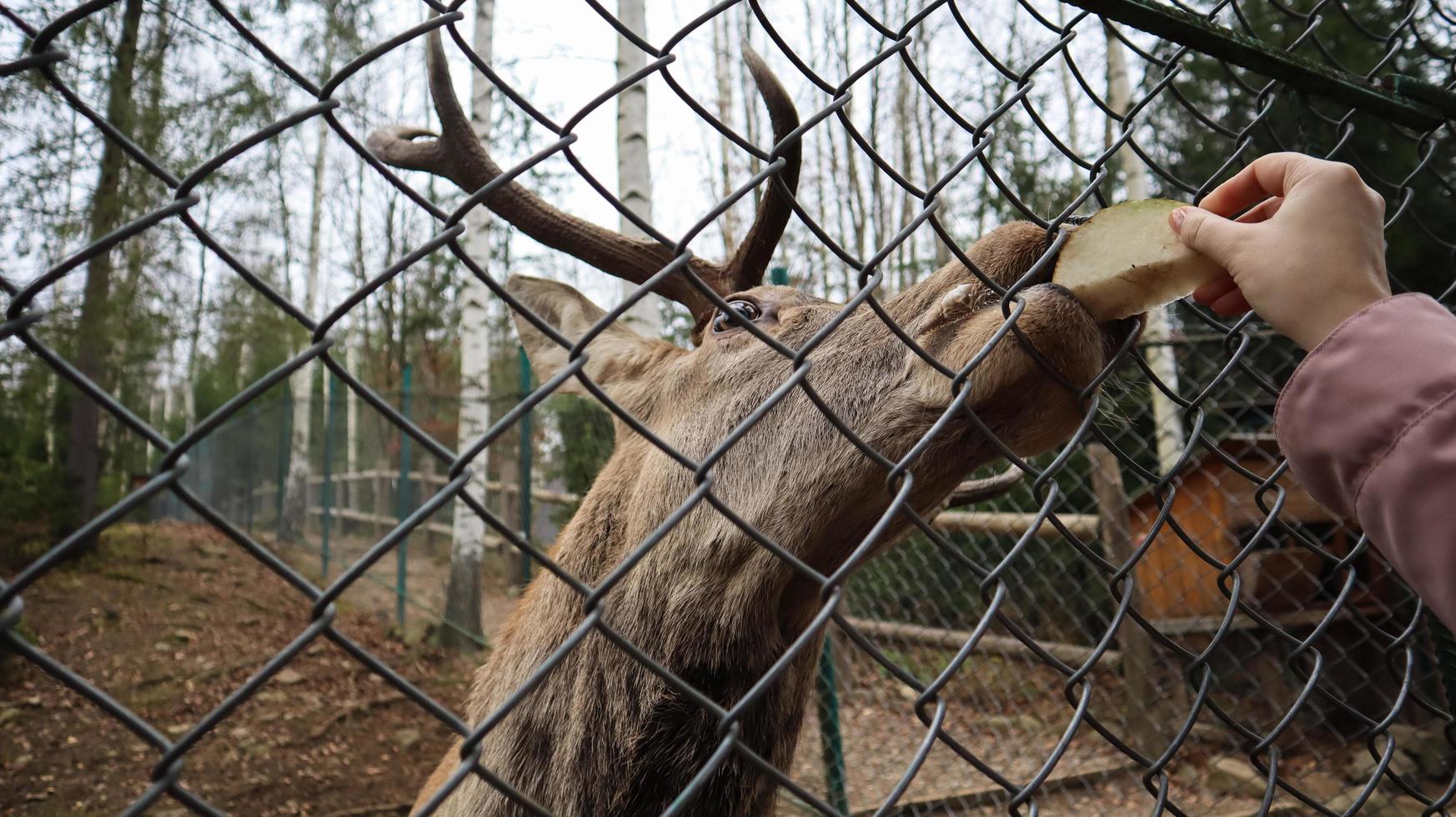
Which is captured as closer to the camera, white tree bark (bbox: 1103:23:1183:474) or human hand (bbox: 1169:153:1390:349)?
human hand (bbox: 1169:153:1390:349)

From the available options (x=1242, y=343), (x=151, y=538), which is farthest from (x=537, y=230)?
(x=151, y=538)

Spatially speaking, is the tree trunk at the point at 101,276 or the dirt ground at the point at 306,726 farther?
the tree trunk at the point at 101,276

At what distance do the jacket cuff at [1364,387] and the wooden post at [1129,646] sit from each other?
14.1 feet

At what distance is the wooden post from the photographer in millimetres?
5336

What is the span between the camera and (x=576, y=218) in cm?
251

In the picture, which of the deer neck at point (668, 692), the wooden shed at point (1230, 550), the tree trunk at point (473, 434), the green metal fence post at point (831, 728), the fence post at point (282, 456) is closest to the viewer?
the deer neck at point (668, 692)

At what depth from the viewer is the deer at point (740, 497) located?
1.43m

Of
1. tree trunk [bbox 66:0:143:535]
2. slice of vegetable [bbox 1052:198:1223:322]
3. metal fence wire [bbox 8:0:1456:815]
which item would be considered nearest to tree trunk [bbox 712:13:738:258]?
metal fence wire [bbox 8:0:1456:815]

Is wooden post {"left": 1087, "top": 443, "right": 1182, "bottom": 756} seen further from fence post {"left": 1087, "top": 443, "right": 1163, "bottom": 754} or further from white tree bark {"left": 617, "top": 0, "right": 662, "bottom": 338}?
white tree bark {"left": 617, "top": 0, "right": 662, "bottom": 338}

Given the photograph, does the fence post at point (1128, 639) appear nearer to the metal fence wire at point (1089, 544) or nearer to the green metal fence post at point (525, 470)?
the metal fence wire at point (1089, 544)

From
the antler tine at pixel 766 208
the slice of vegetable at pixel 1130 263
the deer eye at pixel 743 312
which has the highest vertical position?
the antler tine at pixel 766 208

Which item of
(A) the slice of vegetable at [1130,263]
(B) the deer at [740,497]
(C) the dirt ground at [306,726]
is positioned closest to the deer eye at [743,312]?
(B) the deer at [740,497]

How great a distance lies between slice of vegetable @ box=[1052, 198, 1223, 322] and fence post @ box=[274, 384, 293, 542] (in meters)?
15.4

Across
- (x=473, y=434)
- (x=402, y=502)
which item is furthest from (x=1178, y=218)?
(x=402, y=502)
